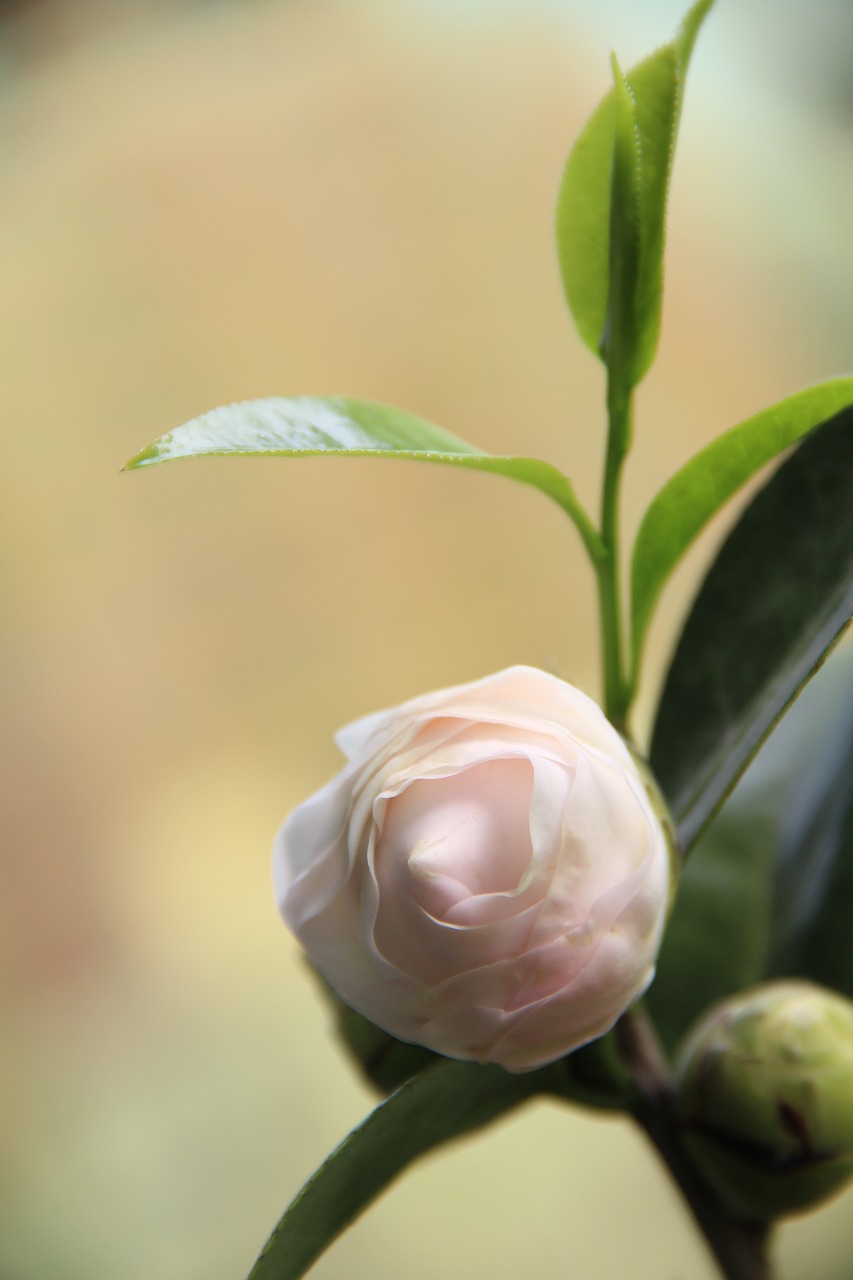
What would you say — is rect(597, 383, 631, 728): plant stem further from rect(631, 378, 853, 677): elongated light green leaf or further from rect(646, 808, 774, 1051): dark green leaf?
rect(646, 808, 774, 1051): dark green leaf

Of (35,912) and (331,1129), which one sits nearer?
(331,1129)

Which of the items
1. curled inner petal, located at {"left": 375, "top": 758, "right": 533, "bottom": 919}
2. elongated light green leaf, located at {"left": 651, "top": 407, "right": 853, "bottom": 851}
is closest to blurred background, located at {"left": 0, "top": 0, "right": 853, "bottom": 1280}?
elongated light green leaf, located at {"left": 651, "top": 407, "right": 853, "bottom": 851}

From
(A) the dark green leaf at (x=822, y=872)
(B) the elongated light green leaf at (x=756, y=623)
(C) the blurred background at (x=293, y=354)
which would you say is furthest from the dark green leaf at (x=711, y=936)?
(C) the blurred background at (x=293, y=354)

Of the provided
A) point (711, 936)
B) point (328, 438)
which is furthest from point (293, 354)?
point (328, 438)

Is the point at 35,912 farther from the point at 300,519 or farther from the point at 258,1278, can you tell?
the point at 258,1278

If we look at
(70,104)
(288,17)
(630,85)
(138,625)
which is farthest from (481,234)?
(630,85)

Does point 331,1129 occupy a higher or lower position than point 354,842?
lower

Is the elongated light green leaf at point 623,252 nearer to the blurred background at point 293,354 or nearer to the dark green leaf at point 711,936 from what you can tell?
the dark green leaf at point 711,936
